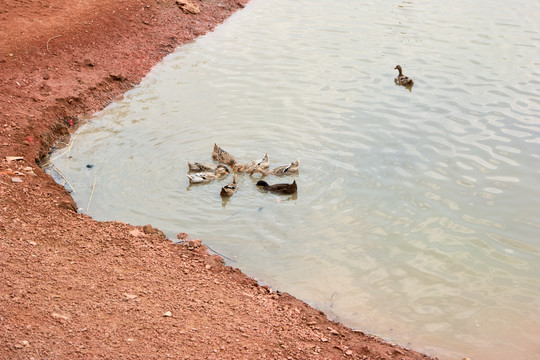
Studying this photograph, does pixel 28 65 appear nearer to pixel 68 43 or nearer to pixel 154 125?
pixel 68 43

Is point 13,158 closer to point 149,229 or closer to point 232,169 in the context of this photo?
point 149,229

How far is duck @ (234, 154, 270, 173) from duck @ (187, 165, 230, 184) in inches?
9.3

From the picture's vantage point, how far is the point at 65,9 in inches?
615

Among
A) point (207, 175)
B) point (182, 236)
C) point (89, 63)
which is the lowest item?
point (182, 236)

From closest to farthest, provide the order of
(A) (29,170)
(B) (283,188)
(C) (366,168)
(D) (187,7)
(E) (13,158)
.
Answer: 1. (B) (283,188)
2. (A) (29,170)
3. (E) (13,158)
4. (C) (366,168)
5. (D) (187,7)

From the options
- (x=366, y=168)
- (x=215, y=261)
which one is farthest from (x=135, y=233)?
(x=366, y=168)

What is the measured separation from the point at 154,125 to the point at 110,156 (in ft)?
4.74

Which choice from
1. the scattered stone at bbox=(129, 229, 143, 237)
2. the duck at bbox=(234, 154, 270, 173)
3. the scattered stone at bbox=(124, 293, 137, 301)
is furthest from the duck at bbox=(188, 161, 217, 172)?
the scattered stone at bbox=(124, 293, 137, 301)

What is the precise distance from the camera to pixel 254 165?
973 cm

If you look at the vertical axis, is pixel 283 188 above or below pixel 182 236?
above

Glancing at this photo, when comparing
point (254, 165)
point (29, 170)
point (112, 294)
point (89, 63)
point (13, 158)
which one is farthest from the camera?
point (89, 63)

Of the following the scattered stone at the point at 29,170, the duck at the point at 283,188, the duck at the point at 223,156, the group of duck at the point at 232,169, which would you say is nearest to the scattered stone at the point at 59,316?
the group of duck at the point at 232,169

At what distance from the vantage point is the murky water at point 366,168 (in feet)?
23.5

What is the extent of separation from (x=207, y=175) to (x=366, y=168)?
2687 mm
